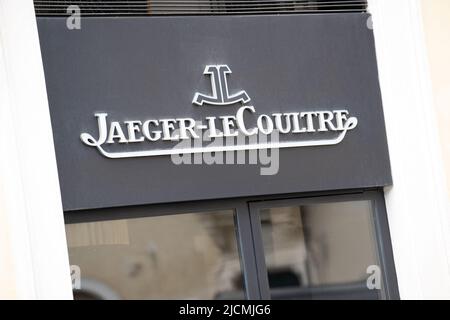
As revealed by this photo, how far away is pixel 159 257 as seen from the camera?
711cm

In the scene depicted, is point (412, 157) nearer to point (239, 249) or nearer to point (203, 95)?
point (239, 249)

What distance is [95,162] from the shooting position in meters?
6.89

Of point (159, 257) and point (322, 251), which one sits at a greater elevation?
point (159, 257)

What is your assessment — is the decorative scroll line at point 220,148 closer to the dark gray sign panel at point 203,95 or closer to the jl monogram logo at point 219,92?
the dark gray sign panel at point 203,95

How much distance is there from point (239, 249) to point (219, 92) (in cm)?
113

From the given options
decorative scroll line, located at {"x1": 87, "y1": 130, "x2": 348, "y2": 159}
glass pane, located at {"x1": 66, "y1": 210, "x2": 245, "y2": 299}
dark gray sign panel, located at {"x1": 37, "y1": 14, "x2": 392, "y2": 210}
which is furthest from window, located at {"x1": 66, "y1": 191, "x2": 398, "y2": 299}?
decorative scroll line, located at {"x1": 87, "y1": 130, "x2": 348, "y2": 159}

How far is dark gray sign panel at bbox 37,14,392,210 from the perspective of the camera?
689cm

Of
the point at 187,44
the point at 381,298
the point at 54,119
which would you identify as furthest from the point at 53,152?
the point at 381,298

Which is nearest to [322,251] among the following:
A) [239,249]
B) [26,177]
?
[239,249]

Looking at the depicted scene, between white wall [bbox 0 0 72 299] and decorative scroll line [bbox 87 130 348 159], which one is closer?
white wall [bbox 0 0 72 299]

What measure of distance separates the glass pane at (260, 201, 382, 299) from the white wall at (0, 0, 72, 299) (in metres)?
1.66

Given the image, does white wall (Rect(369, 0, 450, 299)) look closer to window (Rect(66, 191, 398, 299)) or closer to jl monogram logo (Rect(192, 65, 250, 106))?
window (Rect(66, 191, 398, 299))

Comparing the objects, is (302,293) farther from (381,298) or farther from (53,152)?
(53,152)

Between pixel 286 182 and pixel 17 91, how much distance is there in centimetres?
205
